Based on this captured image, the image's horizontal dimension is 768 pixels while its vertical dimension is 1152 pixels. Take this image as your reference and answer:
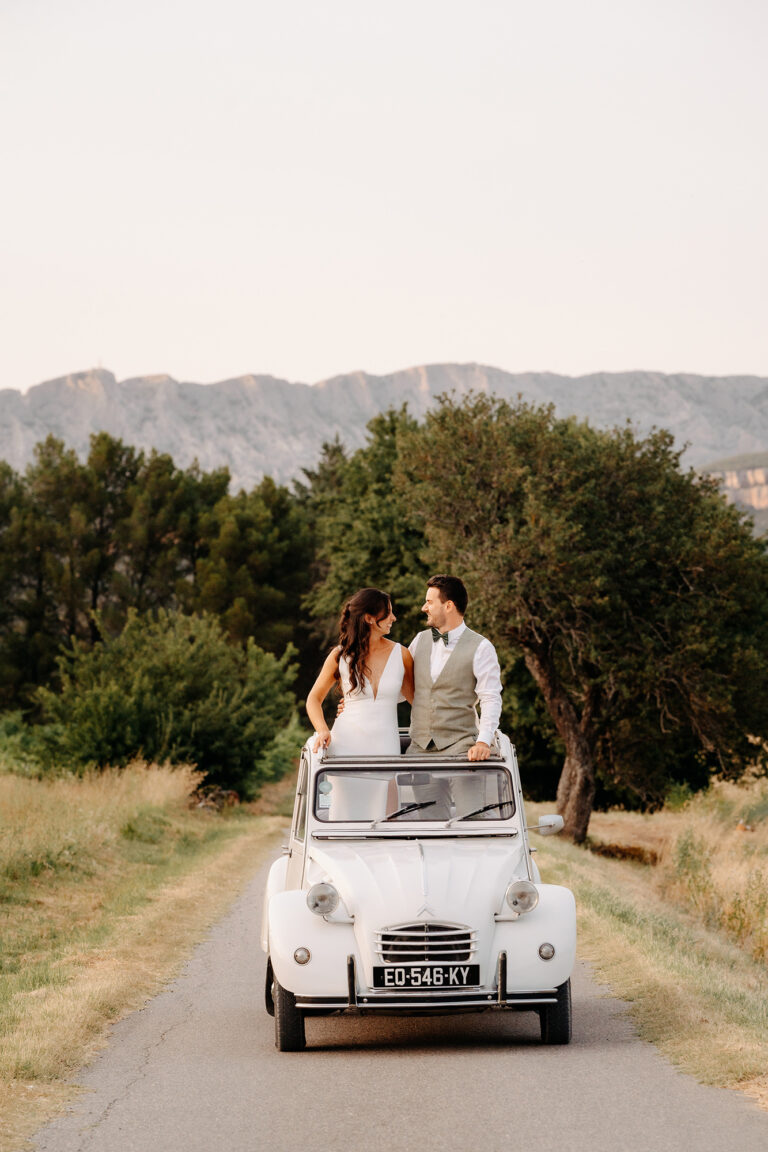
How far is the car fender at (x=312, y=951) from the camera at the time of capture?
790cm

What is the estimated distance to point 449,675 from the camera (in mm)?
9156

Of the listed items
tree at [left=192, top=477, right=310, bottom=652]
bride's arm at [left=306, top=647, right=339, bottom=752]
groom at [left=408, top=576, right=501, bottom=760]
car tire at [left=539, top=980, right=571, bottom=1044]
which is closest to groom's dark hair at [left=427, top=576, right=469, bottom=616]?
groom at [left=408, top=576, right=501, bottom=760]

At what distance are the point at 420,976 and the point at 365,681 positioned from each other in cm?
205

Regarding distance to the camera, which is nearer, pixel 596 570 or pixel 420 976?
pixel 420 976

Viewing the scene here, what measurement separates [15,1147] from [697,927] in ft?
39.6

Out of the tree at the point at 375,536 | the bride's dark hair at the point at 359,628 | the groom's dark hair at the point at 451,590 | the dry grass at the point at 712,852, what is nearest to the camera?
the bride's dark hair at the point at 359,628

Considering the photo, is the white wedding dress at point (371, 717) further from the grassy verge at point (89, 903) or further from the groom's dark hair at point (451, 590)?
the grassy verge at point (89, 903)

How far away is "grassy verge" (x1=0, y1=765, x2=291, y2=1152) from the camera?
782 centimetres

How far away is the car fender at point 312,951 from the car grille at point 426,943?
0.71 feet

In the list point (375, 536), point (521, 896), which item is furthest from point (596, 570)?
point (521, 896)

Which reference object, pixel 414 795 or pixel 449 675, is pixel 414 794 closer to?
pixel 414 795

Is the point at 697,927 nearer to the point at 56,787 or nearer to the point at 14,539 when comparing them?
the point at 56,787

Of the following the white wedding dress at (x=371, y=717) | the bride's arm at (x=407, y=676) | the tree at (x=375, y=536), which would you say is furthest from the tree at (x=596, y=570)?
the white wedding dress at (x=371, y=717)

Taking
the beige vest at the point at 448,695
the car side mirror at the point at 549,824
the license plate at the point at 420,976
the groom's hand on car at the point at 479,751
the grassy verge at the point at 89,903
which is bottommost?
the grassy verge at the point at 89,903
